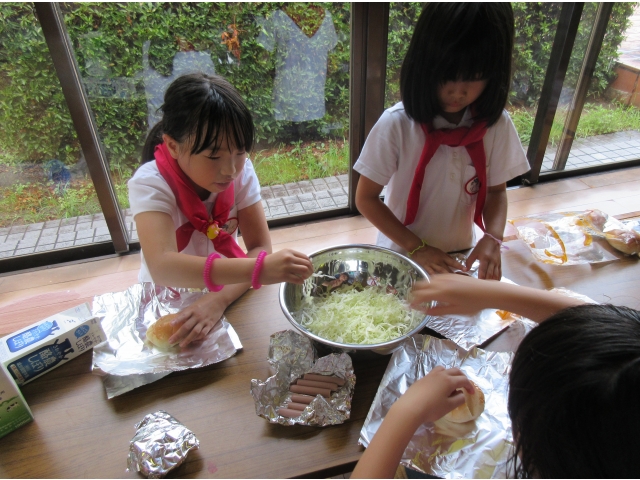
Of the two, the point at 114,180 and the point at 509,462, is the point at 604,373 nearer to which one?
the point at 509,462

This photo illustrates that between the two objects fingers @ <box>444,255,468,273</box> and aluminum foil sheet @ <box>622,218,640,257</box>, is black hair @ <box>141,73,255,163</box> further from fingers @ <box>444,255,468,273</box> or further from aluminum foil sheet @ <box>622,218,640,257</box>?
aluminum foil sheet @ <box>622,218,640,257</box>

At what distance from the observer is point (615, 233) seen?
1544mm

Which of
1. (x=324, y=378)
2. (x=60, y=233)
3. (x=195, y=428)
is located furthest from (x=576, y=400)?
(x=60, y=233)

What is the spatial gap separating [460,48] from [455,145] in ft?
1.18

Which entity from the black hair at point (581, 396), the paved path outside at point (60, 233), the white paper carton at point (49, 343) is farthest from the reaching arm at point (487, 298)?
the paved path outside at point (60, 233)

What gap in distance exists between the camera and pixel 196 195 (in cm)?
135

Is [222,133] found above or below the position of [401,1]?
below

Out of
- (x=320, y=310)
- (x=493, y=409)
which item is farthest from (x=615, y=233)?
(x=320, y=310)

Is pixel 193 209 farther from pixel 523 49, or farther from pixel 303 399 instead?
pixel 523 49

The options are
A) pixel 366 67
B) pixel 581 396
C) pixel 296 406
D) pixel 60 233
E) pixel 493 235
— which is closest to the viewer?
pixel 581 396

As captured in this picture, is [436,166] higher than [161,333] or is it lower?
higher

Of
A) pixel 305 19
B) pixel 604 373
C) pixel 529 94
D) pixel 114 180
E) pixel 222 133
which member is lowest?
pixel 114 180

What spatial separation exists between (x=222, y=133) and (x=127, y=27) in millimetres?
1427

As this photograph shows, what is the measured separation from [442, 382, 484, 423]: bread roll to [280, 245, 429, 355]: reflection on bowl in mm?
368
